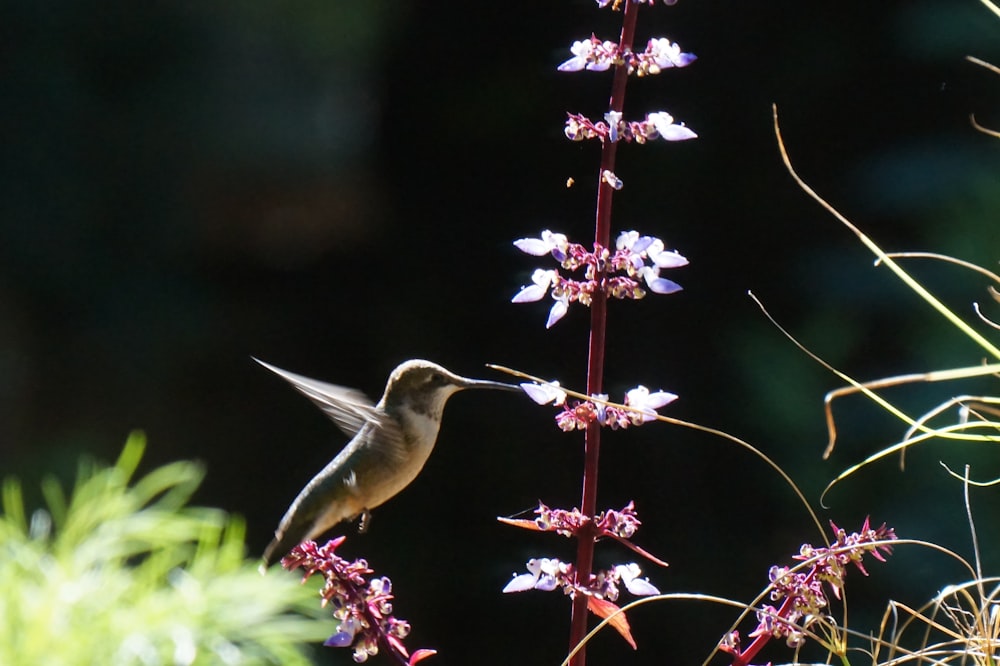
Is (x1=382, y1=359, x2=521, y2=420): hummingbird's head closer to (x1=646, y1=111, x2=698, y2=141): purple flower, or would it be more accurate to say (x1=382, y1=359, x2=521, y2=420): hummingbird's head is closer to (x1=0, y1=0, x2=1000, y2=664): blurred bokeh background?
(x1=646, y1=111, x2=698, y2=141): purple flower

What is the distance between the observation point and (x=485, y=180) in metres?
1.99

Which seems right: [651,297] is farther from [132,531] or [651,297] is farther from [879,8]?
[132,531]

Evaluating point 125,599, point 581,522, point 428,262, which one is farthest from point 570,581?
point 428,262

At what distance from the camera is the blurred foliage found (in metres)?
0.70

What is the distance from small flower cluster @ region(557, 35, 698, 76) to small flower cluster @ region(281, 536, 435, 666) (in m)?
0.25

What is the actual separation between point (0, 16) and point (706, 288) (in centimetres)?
125

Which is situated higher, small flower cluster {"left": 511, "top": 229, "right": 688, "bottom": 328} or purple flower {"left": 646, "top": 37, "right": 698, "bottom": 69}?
purple flower {"left": 646, "top": 37, "right": 698, "bottom": 69}

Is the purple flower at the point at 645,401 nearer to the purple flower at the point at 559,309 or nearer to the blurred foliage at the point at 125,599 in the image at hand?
the purple flower at the point at 559,309

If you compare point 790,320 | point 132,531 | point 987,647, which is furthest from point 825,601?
point 790,320

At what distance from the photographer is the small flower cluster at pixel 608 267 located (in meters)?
0.52

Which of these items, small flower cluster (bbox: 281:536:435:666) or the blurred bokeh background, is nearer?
small flower cluster (bbox: 281:536:435:666)

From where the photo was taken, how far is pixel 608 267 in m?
0.52

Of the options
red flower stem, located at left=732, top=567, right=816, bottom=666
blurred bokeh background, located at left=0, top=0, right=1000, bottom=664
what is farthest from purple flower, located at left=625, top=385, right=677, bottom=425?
blurred bokeh background, located at left=0, top=0, right=1000, bottom=664

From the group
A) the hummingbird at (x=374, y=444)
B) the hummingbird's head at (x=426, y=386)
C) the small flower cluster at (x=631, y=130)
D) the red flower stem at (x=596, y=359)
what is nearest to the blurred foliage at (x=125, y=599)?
the hummingbird at (x=374, y=444)
